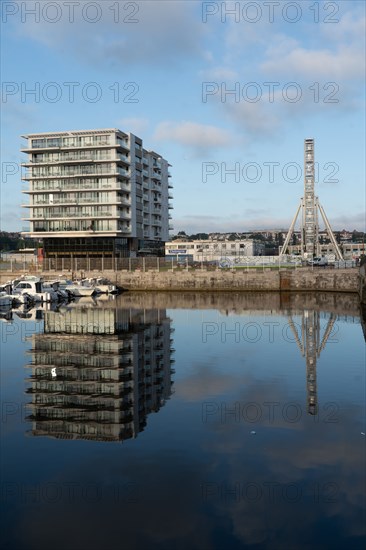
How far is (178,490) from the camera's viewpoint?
43.5ft

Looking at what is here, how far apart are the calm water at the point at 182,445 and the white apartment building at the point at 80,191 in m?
80.4

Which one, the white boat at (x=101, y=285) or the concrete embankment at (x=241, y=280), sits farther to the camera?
the white boat at (x=101, y=285)

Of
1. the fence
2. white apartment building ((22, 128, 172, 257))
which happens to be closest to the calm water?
the fence

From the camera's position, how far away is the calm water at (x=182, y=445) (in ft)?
37.9

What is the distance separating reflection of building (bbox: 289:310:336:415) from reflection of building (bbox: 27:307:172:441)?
246 inches

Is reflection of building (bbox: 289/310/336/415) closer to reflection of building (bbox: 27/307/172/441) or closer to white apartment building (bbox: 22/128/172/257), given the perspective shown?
reflection of building (bbox: 27/307/172/441)

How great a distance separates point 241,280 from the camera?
83312mm

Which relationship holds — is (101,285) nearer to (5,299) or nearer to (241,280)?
(5,299)

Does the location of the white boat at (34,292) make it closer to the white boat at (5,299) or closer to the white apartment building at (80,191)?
the white boat at (5,299)

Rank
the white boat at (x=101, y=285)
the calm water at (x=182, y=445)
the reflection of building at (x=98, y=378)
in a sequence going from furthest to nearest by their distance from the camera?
the white boat at (x=101, y=285)
the reflection of building at (x=98, y=378)
the calm water at (x=182, y=445)

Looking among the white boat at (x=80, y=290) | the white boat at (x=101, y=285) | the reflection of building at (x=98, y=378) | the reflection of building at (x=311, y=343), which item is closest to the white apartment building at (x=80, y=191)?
the white boat at (x=101, y=285)

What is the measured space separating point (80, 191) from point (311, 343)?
3437 inches

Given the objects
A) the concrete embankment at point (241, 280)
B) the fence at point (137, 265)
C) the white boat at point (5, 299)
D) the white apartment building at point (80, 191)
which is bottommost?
the white boat at point (5, 299)

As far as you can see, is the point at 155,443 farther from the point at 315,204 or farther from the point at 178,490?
the point at 315,204
